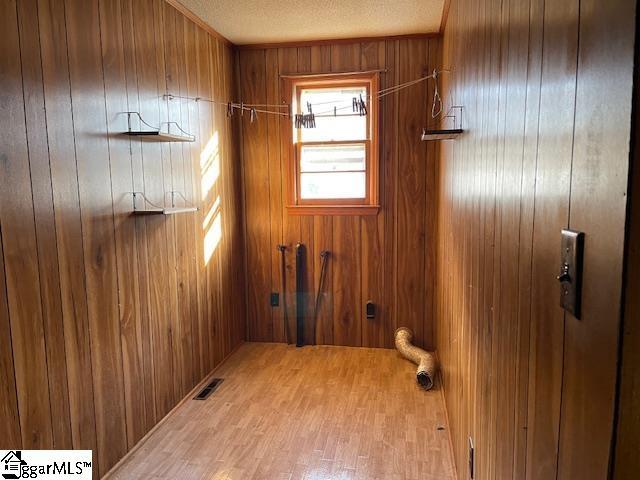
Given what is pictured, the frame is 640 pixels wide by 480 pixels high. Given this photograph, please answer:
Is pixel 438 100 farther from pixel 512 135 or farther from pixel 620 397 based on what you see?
pixel 620 397

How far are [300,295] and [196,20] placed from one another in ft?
7.72

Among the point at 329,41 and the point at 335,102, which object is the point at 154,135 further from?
the point at 329,41

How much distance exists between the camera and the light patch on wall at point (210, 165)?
3355 millimetres

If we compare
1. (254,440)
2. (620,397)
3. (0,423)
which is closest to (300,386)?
(254,440)

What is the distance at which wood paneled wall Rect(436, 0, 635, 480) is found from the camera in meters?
0.56

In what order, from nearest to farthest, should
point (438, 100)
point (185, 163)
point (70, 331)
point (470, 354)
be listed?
1. point (470, 354)
2. point (70, 331)
3. point (185, 163)
4. point (438, 100)

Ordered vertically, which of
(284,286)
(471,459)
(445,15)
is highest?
(445,15)

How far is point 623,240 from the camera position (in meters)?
0.52

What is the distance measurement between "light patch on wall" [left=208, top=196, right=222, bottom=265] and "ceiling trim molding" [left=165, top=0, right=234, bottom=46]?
1.27m

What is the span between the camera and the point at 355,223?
12.9 feet

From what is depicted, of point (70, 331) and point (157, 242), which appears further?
point (157, 242)

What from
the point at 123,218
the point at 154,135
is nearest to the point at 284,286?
the point at 123,218

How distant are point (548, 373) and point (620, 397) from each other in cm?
30

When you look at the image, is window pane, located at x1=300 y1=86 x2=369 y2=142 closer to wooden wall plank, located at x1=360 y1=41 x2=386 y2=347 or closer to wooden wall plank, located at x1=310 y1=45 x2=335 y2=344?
wooden wall plank, located at x1=360 y1=41 x2=386 y2=347
